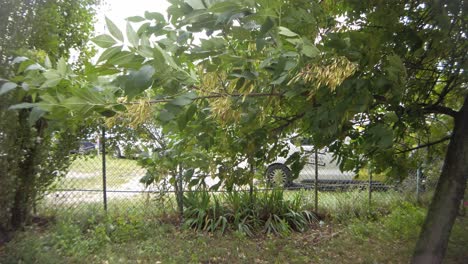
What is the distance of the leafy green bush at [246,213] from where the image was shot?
5.65m

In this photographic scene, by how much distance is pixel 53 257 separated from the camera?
3.86 metres

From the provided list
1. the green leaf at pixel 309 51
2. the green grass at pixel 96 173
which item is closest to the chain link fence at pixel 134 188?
the green grass at pixel 96 173

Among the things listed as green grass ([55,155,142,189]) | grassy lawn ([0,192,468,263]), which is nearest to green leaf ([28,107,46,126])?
grassy lawn ([0,192,468,263])

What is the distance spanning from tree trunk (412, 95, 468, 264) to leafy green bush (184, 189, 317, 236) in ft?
11.1

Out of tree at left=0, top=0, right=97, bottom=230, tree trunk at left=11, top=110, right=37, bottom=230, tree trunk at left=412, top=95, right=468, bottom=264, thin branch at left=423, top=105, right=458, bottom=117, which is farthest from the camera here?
tree trunk at left=11, top=110, right=37, bottom=230

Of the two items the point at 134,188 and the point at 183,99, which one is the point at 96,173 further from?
the point at 183,99

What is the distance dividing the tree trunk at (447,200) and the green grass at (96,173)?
4.35m

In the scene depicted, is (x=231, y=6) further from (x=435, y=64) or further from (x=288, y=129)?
(x=435, y=64)

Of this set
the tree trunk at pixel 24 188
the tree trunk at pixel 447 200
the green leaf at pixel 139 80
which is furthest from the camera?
the tree trunk at pixel 24 188

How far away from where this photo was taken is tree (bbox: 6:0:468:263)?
1.27 m

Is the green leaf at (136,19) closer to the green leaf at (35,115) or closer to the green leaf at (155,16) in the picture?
the green leaf at (155,16)

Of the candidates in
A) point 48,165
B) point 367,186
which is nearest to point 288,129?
point 48,165

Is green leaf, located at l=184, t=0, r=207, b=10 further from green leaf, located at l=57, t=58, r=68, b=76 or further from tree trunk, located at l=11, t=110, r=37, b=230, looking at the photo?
tree trunk, located at l=11, t=110, r=37, b=230

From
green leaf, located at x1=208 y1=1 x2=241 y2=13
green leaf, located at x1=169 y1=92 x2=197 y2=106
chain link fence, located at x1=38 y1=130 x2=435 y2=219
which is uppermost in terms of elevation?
green leaf, located at x1=208 y1=1 x2=241 y2=13
